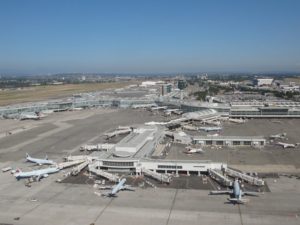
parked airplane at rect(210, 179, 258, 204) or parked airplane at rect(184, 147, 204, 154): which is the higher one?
parked airplane at rect(210, 179, 258, 204)

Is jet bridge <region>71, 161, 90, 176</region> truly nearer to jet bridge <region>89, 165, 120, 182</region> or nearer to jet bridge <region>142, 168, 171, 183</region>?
jet bridge <region>89, 165, 120, 182</region>

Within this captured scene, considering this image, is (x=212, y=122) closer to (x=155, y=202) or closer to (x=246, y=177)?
(x=246, y=177)

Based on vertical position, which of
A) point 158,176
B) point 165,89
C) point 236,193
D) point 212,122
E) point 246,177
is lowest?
point 212,122

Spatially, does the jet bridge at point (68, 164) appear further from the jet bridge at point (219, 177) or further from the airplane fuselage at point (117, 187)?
the jet bridge at point (219, 177)

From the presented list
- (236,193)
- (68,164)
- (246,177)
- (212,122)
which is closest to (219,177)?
(246,177)

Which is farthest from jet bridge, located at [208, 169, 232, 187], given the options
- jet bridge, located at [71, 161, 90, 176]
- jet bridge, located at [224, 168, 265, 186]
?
jet bridge, located at [71, 161, 90, 176]

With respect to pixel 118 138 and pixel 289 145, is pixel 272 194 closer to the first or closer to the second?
pixel 289 145
